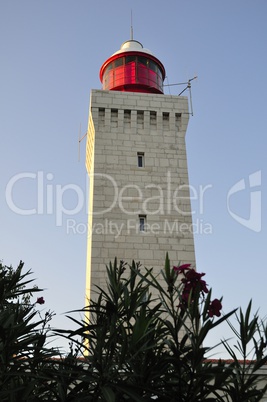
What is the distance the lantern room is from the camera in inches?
670

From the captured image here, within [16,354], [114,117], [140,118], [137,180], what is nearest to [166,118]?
[140,118]

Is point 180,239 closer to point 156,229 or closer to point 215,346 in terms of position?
point 156,229

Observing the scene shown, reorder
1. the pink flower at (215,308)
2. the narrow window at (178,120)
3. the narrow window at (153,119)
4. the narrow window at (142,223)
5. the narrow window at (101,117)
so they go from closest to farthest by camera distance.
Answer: the pink flower at (215,308)
the narrow window at (142,223)
the narrow window at (101,117)
the narrow window at (153,119)
the narrow window at (178,120)

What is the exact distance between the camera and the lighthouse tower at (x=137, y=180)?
13.0m

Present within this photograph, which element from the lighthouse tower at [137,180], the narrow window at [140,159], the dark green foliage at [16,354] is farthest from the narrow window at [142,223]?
the dark green foliage at [16,354]

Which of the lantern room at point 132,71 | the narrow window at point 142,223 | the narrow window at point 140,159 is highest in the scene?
the lantern room at point 132,71

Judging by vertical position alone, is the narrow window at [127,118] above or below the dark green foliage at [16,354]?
above

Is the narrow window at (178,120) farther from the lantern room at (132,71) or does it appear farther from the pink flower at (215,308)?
the pink flower at (215,308)

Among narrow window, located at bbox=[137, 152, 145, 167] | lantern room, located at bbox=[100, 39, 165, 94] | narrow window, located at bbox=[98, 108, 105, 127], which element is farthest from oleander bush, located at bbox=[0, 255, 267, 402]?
lantern room, located at bbox=[100, 39, 165, 94]

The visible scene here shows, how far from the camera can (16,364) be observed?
13.7ft

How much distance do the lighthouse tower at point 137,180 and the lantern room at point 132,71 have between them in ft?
0.25

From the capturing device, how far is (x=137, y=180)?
46.4ft

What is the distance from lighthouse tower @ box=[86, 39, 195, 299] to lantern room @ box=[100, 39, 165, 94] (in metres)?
0.08

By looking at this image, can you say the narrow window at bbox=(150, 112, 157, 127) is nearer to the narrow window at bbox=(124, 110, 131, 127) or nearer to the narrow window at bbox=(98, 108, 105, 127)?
the narrow window at bbox=(124, 110, 131, 127)
